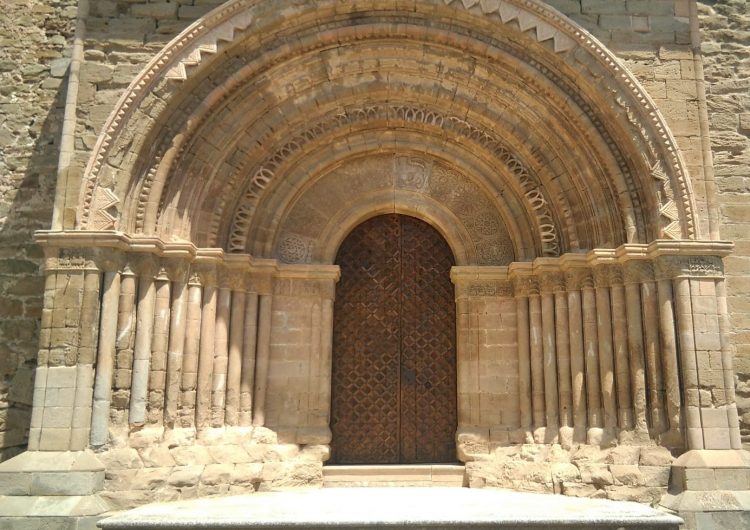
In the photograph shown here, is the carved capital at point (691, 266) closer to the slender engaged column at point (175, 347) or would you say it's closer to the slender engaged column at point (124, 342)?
the slender engaged column at point (175, 347)

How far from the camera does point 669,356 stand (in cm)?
664

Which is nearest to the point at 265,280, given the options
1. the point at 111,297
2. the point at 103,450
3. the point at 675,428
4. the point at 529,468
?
the point at 111,297

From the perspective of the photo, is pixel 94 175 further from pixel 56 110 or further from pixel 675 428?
pixel 675 428

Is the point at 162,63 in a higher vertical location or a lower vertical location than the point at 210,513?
higher

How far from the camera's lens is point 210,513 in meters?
5.60

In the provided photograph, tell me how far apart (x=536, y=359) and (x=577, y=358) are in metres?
0.48

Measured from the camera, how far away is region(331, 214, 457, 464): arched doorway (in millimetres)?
7801

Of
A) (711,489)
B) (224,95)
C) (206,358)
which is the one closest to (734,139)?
(711,489)

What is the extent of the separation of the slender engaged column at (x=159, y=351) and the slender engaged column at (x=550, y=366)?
4020mm

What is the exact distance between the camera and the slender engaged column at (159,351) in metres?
6.67

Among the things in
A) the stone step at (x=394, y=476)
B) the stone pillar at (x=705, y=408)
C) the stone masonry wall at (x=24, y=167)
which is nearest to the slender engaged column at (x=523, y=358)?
the stone step at (x=394, y=476)

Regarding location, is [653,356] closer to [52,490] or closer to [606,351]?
[606,351]

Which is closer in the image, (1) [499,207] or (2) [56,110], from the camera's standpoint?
(2) [56,110]

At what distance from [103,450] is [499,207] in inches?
197
